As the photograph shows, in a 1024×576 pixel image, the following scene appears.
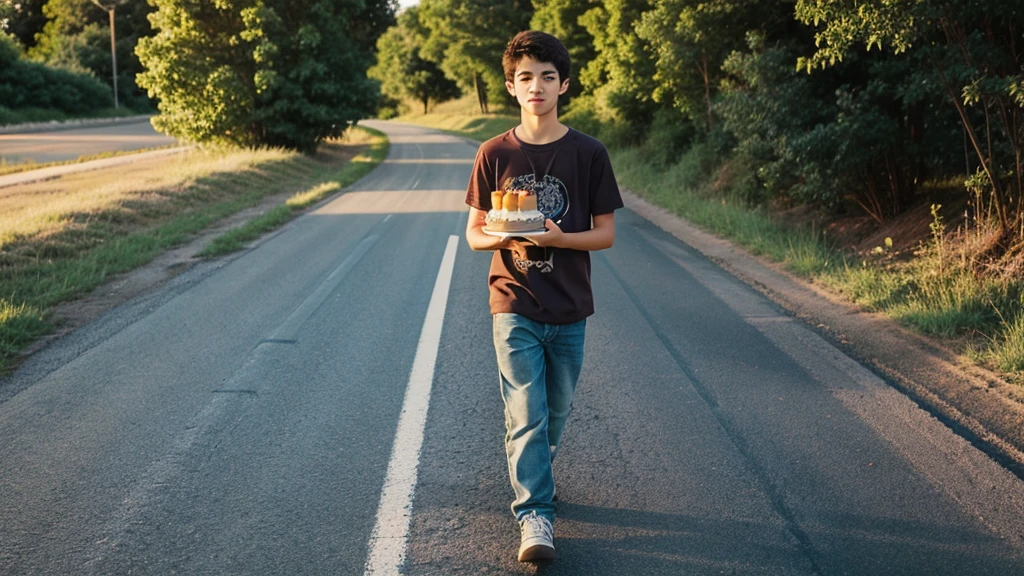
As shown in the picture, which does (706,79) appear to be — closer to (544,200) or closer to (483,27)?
(544,200)

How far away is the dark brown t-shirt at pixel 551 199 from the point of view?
3.49 meters

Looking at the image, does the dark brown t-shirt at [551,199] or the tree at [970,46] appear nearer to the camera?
the dark brown t-shirt at [551,199]

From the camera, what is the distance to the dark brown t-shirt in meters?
3.49

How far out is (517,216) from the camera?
3250mm

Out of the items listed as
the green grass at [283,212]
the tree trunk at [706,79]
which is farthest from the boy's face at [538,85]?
the tree trunk at [706,79]

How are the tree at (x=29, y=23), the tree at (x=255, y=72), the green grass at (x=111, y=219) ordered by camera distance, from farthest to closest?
the tree at (x=29, y=23) → the tree at (x=255, y=72) → the green grass at (x=111, y=219)

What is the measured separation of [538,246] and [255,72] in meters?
30.2

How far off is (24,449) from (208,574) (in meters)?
2.03

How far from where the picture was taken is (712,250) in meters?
12.4

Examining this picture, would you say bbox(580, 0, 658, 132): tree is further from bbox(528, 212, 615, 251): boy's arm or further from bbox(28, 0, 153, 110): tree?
bbox(28, 0, 153, 110): tree

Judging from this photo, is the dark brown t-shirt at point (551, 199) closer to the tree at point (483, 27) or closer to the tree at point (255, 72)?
the tree at point (255, 72)

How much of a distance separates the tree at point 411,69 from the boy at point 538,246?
81.4 meters

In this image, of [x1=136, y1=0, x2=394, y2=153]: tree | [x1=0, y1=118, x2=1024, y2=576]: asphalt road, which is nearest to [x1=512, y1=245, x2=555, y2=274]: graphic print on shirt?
A: [x1=0, y1=118, x2=1024, y2=576]: asphalt road

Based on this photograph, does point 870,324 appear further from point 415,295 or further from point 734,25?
point 734,25
